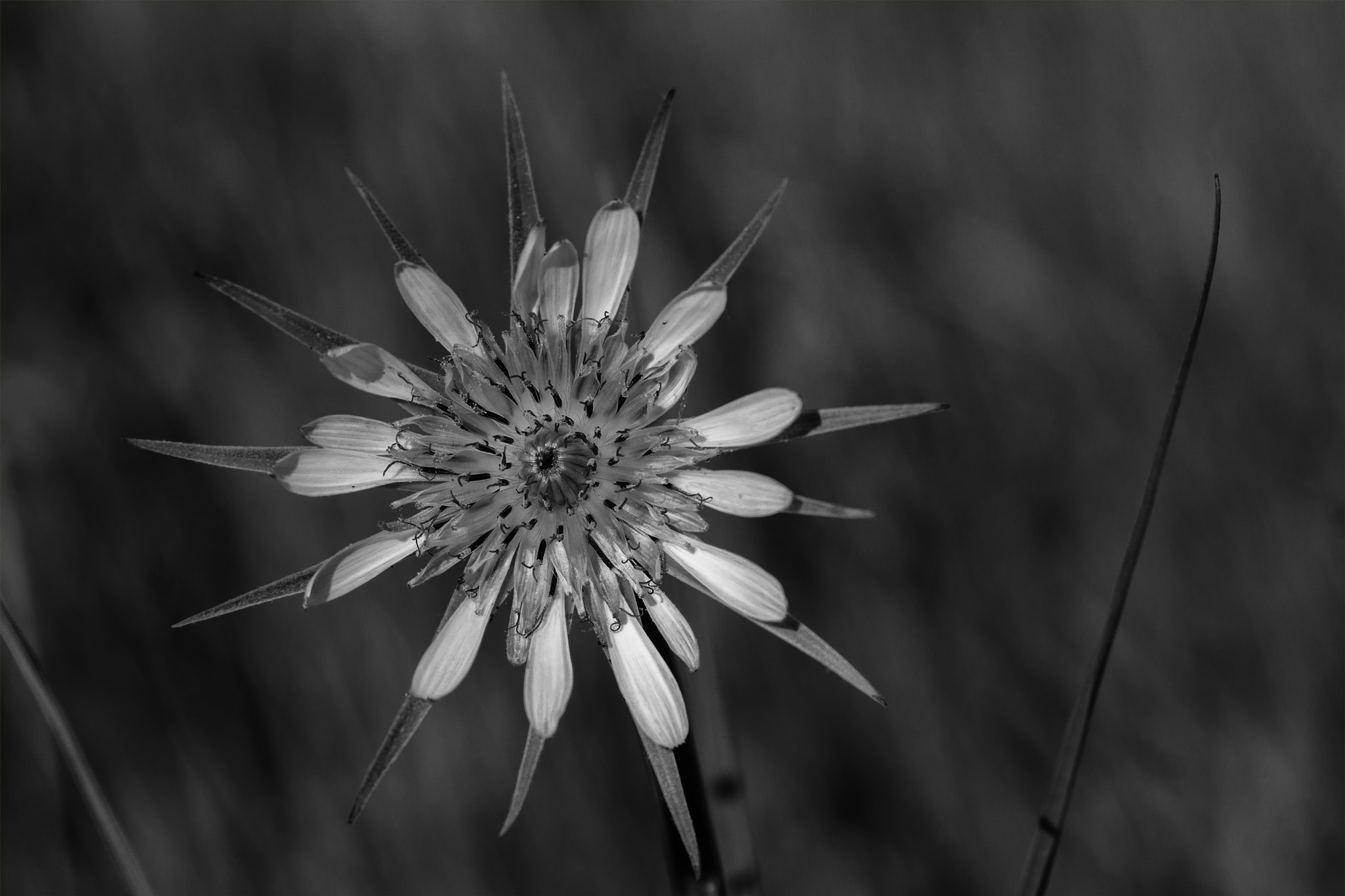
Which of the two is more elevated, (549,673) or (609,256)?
(609,256)

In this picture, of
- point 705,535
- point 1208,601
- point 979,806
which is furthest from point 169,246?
point 1208,601

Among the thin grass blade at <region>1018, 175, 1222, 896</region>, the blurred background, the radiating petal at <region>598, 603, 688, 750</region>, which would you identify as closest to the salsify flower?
the radiating petal at <region>598, 603, 688, 750</region>

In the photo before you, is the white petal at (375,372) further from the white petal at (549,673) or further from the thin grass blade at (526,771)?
the thin grass blade at (526,771)

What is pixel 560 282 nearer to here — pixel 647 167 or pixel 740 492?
pixel 647 167

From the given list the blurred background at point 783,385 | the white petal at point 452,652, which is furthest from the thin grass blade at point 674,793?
the blurred background at point 783,385

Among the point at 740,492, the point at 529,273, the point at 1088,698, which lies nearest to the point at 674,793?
the point at 740,492

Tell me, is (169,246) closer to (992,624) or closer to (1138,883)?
(992,624)
